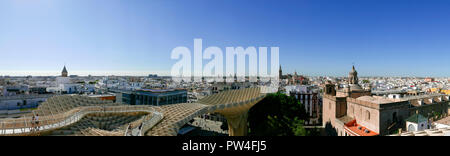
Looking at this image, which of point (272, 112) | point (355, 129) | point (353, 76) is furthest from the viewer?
point (353, 76)

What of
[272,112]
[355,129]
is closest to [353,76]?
[355,129]

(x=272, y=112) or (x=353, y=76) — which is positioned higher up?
(x=353, y=76)

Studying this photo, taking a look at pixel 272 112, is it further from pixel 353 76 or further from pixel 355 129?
pixel 353 76

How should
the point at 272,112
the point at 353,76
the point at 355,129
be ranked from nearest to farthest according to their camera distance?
the point at 355,129 → the point at 272,112 → the point at 353,76

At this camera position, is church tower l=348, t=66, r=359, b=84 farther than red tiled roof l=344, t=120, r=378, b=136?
Yes

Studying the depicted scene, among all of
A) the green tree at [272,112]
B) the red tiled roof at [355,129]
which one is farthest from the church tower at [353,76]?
the green tree at [272,112]

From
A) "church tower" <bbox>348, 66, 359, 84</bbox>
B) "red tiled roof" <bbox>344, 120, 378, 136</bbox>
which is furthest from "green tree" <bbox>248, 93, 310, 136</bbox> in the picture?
"church tower" <bbox>348, 66, 359, 84</bbox>

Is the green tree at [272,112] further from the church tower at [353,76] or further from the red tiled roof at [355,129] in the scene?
the church tower at [353,76]

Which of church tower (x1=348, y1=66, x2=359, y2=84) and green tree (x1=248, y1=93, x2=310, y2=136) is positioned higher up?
church tower (x1=348, y1=66, x2=359, y2=84)

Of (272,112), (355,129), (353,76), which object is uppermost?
(353,76)

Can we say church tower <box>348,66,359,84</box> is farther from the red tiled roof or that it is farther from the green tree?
the green tree

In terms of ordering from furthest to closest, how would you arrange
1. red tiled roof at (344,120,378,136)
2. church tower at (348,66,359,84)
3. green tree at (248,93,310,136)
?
church tower at (348,66,359,84) < green tree at (248,93,310,136) < red tiled roof at (344,120,378,136)
